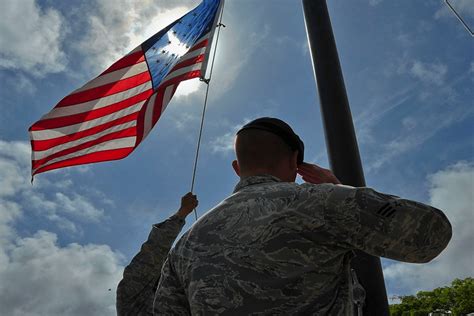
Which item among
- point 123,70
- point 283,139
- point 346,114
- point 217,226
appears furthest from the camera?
point 123,70

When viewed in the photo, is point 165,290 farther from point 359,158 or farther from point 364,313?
point 359,158

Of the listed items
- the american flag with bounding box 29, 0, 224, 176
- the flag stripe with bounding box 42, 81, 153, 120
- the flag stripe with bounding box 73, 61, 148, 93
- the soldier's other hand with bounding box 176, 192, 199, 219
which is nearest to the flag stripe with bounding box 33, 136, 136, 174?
the american flag with bounding box 29, 0, 224, 176

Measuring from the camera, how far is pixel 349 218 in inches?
79.6

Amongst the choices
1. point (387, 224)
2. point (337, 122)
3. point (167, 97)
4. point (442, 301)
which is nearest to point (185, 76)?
point (167, 97)

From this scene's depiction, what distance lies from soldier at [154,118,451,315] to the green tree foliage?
59277mm

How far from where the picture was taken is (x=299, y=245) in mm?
2121

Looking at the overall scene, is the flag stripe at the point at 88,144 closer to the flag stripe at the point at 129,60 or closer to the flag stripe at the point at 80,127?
the flag stripe at the point at 80,127

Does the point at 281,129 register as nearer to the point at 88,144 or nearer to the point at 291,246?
the point at 291,246

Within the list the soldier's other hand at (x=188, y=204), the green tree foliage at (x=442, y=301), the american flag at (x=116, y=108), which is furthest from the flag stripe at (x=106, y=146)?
the green tree foliage at (x=442, y=301)

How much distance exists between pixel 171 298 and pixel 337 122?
2.54m

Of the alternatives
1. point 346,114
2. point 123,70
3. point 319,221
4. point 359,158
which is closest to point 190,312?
point 319,221

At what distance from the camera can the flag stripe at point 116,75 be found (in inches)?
290

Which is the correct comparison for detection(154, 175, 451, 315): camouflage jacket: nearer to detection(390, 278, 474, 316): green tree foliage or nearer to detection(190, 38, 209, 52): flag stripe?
detection(190, 38, 209, 52): flag stripe

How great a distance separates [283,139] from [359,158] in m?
1.80
